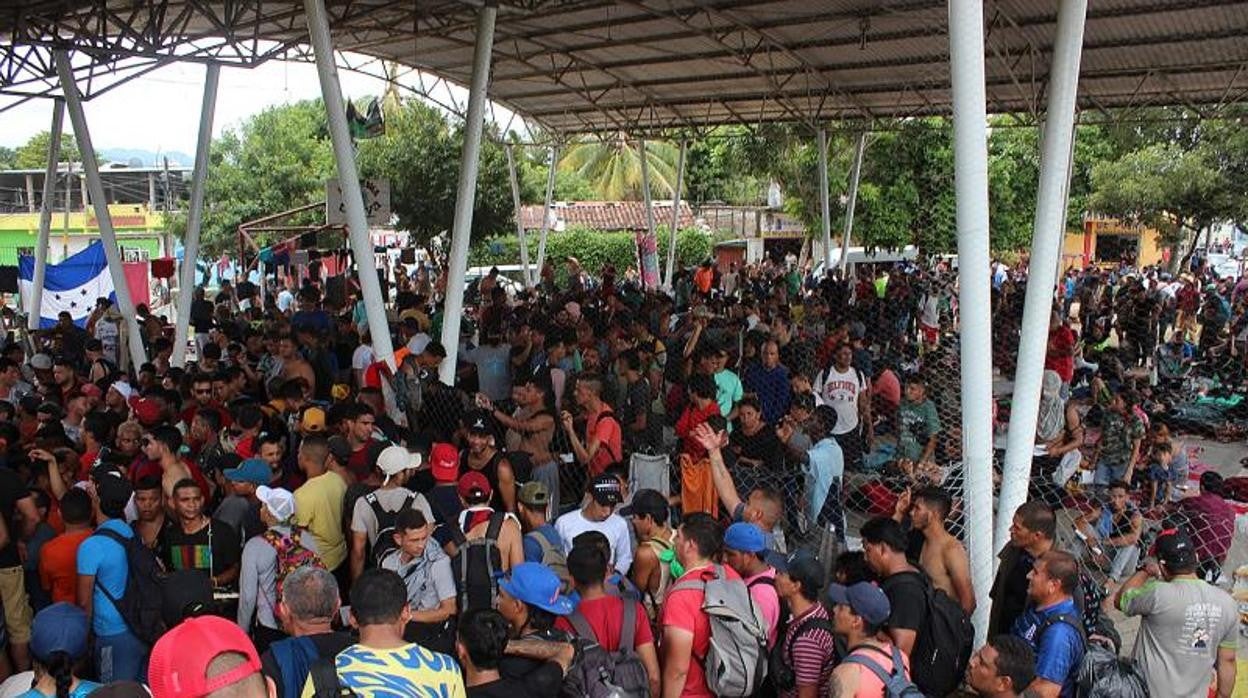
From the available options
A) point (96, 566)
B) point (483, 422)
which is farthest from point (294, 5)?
point (96, 566)

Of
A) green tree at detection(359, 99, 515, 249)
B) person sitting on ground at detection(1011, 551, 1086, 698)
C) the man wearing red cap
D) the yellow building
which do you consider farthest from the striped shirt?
the yellow building

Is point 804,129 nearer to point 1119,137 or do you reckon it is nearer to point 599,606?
point 1119,137

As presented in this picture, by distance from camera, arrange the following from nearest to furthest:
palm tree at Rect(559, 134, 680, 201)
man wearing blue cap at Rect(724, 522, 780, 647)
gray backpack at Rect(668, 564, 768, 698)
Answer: gray backpack at Rect(668, 564, 768, 698) < man wearing blue cap at Rect(724, 522, 780, 647) < palm tree at Rect(559, 134, 680, 201)

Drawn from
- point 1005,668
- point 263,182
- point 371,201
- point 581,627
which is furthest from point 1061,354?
point 263,182

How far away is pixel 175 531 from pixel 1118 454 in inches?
278

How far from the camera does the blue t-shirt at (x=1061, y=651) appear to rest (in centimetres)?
365

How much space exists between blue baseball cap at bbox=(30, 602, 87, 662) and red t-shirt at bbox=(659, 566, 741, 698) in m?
2.09

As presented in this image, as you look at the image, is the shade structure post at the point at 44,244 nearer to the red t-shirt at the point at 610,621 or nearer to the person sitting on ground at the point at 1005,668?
the red t-shirt at the point at 610,621

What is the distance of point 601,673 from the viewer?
11.3 feet

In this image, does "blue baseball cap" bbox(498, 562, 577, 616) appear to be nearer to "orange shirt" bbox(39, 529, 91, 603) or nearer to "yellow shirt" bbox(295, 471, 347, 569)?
"yellow shirt" bbox(295, 471, 347, 569)

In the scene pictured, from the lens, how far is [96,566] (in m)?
4.20

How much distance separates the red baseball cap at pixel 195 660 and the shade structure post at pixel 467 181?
655 cm

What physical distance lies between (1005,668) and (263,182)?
111 ft

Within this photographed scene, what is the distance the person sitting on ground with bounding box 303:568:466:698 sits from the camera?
279 cm
